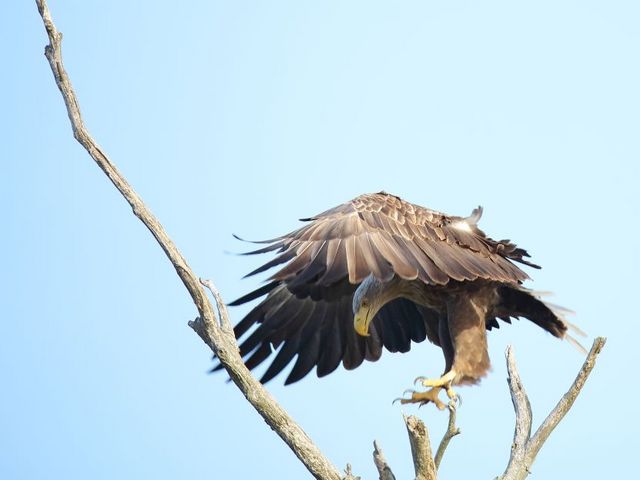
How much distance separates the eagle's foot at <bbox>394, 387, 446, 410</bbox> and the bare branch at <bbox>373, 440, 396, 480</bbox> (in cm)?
112

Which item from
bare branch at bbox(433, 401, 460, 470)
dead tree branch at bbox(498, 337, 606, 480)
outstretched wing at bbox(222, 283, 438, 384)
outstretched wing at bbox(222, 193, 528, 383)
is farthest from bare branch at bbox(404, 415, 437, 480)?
outstretched wing at bbox(222, 283, 438, 384)

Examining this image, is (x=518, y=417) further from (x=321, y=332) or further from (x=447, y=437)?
(x=321, y=332)

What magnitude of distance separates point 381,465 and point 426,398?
3.95 ft

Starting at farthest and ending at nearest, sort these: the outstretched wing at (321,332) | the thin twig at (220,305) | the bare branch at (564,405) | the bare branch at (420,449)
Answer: the outstretched wing at (321,332) < the bare branch at (564,405) < the thin twig at (220,305) < the bare branch at (420,449)

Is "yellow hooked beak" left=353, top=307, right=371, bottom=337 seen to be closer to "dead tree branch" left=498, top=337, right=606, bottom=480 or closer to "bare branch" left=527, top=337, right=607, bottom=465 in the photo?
"dead tree branch" left=498, top=337, right=606, bottom=480

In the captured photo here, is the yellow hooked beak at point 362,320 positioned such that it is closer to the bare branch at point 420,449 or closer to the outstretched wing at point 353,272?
the outstretched wing at point 353,272

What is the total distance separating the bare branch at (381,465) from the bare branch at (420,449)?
0.15 m

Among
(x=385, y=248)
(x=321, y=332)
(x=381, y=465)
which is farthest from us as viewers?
(x=321, y=332)

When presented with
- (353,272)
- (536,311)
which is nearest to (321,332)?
(536,311)

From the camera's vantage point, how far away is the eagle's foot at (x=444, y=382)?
244 inches

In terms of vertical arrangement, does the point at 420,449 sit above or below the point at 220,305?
below

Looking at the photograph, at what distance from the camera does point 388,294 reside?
6.64 meters

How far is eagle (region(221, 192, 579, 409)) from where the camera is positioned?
5.76m

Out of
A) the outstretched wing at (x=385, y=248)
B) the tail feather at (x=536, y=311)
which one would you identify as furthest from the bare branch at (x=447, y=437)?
the tail feather at (x=536, y=311)
